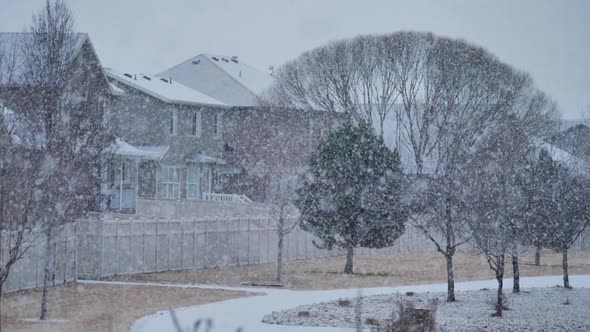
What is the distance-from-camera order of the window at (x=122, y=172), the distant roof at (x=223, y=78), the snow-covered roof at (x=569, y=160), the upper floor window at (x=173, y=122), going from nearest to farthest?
the snow-covered roof at (x=569, y=160), the window at (x=122, y=172), the upper floor window at (x=173, y=122), the distant roof at (x=223, y=78)

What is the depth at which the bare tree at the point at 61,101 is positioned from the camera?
22.9 m

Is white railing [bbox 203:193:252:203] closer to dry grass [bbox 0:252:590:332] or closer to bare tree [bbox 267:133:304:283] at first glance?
dry grass [bbox 0:252:590:332]

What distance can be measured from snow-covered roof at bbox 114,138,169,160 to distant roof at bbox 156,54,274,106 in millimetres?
6867

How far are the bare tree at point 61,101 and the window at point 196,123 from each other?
1283 cm

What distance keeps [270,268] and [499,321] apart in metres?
12.6

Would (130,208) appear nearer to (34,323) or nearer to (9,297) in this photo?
(9,297)

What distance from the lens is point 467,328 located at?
1711cm

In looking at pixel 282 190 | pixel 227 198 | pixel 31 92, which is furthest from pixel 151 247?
pixel 227 198

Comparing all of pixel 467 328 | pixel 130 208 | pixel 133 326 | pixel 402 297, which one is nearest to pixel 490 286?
pixel 402 297

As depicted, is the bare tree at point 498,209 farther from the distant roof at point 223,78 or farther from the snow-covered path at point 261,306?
the distant roof at point 223,78

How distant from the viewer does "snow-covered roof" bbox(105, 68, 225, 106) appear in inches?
1609

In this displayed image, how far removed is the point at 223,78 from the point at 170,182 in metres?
9.19

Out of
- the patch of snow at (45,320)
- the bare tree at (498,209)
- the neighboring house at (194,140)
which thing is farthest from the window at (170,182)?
the patch of snow at (45,320)

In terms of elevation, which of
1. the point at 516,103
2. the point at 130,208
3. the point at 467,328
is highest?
the point at 516,103
